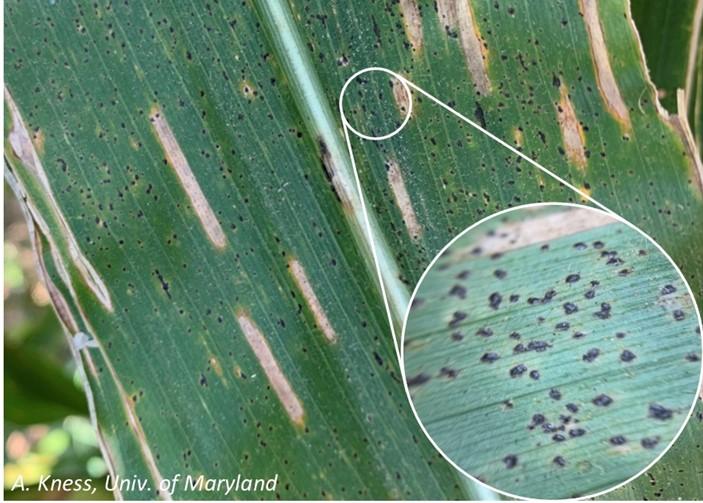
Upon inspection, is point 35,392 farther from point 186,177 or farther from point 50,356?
point 186,177

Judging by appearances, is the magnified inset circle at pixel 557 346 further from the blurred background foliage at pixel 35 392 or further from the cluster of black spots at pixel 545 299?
the blurred background foliage at pixel 35 392

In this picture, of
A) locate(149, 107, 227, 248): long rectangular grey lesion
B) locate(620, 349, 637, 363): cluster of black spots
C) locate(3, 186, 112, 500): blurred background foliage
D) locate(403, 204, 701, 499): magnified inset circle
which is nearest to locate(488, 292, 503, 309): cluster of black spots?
locate(403, 204, 701, 499): magnified inset circle

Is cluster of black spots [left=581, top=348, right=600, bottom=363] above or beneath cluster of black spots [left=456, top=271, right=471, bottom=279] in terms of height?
beneath

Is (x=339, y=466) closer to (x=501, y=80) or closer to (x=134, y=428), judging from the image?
(x=134, y=428)

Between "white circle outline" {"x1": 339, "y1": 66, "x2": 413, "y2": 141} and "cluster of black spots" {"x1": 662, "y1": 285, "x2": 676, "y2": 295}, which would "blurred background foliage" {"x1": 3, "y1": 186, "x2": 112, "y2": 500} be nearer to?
"white circle outline" {"x1": 339, "y1": 66, "x2": 413, "y2": 141}

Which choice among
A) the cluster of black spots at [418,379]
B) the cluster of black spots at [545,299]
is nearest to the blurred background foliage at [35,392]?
the cluster of black spots at [418,379]

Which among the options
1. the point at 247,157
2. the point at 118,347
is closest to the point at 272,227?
the point at 247,157

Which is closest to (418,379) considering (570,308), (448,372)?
(448,372)
